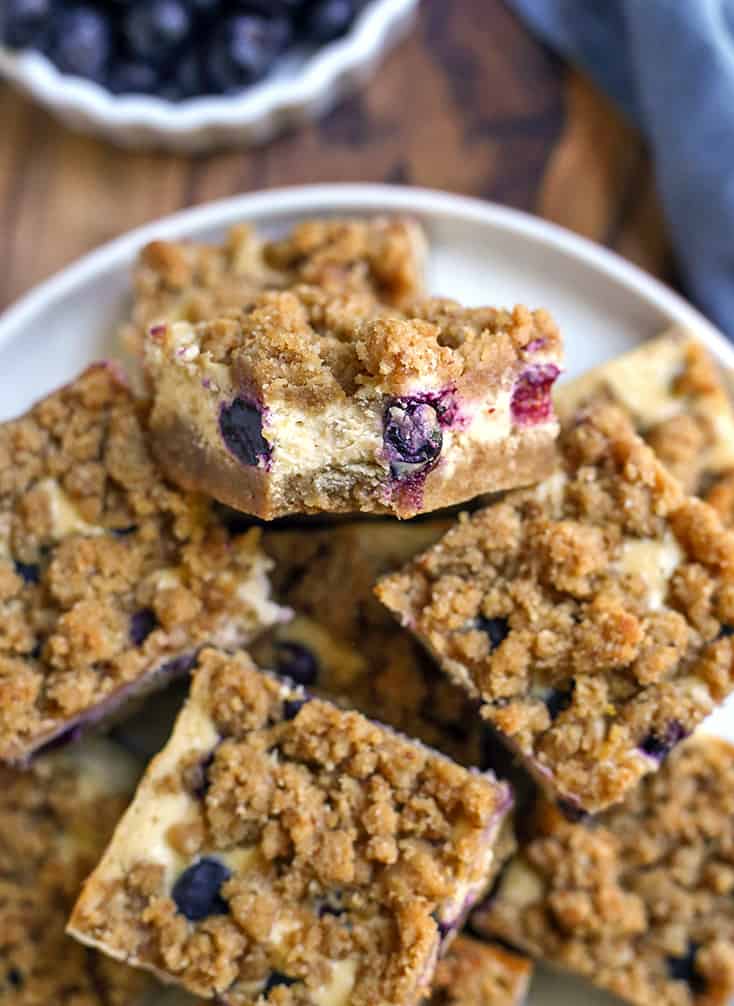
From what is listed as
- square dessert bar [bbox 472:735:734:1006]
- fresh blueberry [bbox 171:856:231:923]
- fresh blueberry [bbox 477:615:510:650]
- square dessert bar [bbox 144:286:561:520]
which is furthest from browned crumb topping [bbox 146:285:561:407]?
square dessert bar [bbox 472:735:734:1006]

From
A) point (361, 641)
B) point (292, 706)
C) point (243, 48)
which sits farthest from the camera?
point (243, 48)

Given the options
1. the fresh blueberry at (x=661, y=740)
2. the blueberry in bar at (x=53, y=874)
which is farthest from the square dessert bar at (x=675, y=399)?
the blueberry in bar at (x=53, y=874)

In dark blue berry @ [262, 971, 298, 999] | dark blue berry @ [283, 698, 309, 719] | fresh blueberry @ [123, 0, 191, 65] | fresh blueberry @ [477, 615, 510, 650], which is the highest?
fresh blueberry @ [123, 0, 191, 65]

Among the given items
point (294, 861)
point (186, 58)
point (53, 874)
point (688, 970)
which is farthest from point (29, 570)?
point (688, 970)

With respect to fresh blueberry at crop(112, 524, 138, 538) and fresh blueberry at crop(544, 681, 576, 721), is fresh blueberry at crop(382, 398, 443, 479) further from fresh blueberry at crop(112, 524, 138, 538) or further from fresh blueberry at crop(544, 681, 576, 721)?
fresh blueberry at crop(112, 524, 138, 538)

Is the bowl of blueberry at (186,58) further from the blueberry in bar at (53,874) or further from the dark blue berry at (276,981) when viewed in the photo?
the dark blue berry at (276,981)

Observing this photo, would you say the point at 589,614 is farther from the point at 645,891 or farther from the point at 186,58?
the point at 186,58
